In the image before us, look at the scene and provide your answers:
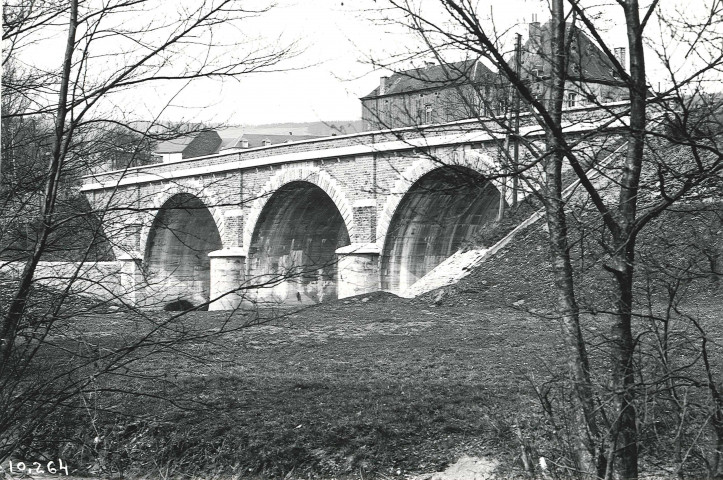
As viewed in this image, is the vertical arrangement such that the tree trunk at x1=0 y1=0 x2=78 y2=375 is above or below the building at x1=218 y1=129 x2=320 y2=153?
below

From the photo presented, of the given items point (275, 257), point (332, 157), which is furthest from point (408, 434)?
point (275, 257)

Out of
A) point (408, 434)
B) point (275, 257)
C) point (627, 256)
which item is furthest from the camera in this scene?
point (275, 257)

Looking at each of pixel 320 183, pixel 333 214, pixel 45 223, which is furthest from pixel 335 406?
pixel 333 214

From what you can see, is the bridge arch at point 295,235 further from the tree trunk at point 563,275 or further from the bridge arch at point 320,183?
the tree trunk at point 563,275

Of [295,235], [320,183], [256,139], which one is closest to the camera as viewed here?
[320,183]

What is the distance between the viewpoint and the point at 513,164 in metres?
4.07

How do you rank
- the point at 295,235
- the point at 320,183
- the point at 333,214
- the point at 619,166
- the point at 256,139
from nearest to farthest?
the point at 619,166 → the point at 320,183 → the point at 333,214 → the point at 295,235 → the point at 256,139

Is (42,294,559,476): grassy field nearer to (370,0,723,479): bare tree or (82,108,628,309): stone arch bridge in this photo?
(370,0,723,479): bare tree

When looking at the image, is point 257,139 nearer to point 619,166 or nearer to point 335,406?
point 335,406

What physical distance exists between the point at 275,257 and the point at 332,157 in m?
7.18

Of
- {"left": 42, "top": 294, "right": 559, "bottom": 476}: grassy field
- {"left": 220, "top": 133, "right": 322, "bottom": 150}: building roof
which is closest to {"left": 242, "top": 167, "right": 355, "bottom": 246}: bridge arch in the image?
{"left": 42, "top": 294, "right": 559, "bottom": 476}: grassy field

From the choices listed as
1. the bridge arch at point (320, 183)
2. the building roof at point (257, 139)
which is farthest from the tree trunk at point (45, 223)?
the building roof at point (257, 139)

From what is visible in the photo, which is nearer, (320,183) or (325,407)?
(325,407)

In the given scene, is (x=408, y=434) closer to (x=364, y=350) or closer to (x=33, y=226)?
(x=33, y=226)
